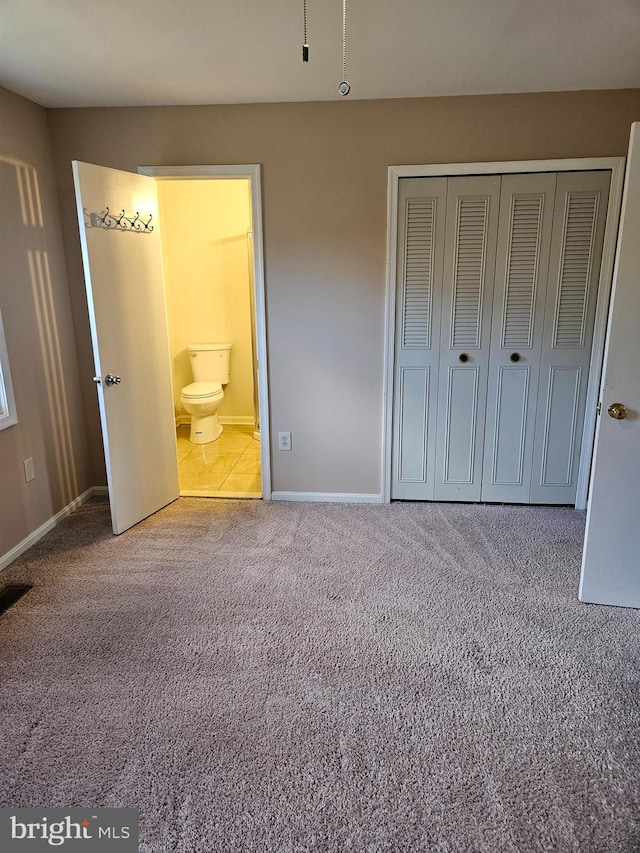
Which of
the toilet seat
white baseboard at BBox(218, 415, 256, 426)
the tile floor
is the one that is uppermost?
the toilet seat

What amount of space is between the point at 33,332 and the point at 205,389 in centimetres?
171

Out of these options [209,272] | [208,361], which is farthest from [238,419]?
[209,272]

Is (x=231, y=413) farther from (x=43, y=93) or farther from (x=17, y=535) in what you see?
(x=43, y=93)

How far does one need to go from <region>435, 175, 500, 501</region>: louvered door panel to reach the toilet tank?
249cm

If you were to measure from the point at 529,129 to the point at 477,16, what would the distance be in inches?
41.0

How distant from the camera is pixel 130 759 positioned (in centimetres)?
162

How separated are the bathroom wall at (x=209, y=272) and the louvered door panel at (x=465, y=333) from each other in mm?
2406

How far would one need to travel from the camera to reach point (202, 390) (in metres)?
4.52

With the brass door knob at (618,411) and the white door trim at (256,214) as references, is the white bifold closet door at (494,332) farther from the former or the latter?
the brass door knob at (618,411)

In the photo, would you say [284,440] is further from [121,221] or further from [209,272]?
[209,272]

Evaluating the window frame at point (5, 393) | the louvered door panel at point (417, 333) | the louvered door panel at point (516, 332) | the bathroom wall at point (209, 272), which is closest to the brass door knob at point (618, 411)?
the louvered door panel at point (516, 332)

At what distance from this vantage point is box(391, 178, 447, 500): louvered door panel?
3.05m

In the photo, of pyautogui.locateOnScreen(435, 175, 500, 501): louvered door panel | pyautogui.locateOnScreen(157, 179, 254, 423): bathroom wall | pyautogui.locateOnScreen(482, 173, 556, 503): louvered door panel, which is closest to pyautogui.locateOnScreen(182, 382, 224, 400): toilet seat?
pyautogui.locateOnScreen(157, 179, 254, 423): bathroom wall

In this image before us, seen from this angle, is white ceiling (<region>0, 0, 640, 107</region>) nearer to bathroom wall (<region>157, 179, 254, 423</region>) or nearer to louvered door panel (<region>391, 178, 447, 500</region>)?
louvered door panel (<region>391, 178, 447, 500</region>)
